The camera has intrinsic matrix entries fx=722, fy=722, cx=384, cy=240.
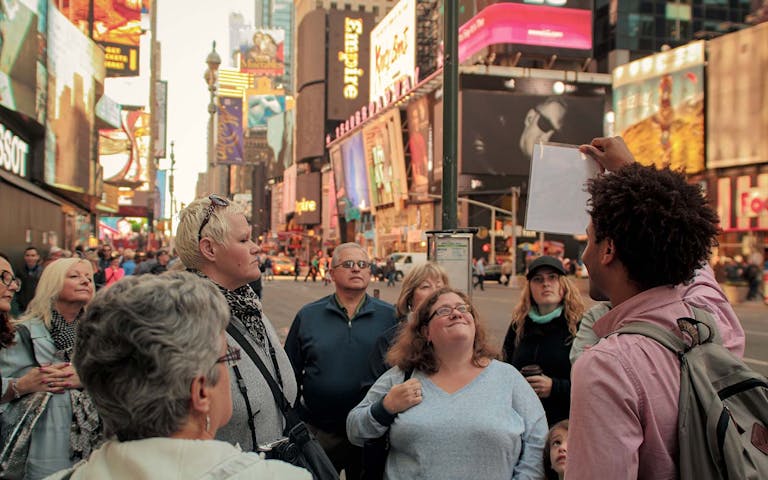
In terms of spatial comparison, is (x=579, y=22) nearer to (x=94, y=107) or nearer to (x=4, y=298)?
(x=94, y=107)

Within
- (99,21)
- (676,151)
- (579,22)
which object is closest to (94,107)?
(99,21)

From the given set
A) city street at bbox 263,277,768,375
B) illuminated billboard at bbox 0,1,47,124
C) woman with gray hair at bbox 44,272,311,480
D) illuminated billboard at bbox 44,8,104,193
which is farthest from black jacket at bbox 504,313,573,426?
illuminated billboard at bbox 44,8,104,193

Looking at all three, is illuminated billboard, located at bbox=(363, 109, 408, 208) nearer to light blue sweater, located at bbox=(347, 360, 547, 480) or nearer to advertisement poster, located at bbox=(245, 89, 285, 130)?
light blue sweater, located at bbox=(347, 360, 547, 480)

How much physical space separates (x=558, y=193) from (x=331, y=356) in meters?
1.92

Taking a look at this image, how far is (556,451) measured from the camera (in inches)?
142

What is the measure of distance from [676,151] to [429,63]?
39785mm

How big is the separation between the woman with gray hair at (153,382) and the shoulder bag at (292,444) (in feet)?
2.93

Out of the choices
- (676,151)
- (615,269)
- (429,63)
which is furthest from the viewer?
(429,63)

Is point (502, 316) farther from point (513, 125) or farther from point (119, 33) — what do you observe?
point (513, 125)

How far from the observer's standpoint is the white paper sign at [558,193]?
12.5ft

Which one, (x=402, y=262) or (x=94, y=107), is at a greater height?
(x=94, y=107)

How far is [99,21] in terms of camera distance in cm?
5188

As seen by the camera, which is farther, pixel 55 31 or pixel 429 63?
pixel 429 63

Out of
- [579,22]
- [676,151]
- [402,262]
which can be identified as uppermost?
[579,22]
